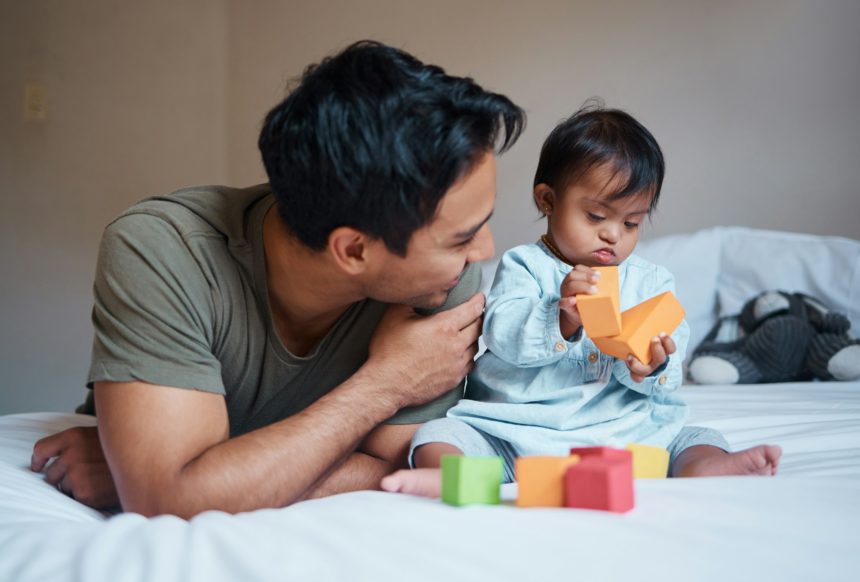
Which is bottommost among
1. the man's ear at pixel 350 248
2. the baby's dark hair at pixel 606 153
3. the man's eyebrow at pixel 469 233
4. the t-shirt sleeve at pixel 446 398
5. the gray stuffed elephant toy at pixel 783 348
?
the gray stuffed elephant toy at pixel 783 348

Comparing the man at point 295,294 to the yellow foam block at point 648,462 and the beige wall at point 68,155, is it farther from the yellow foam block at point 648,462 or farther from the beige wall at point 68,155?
the beige wall at point 68,155

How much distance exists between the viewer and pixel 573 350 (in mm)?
1438

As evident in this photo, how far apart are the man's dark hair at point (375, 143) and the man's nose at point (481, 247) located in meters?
0.12

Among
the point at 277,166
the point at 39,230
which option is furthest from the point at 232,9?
the point at 277,166

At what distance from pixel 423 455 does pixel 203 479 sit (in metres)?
0.36

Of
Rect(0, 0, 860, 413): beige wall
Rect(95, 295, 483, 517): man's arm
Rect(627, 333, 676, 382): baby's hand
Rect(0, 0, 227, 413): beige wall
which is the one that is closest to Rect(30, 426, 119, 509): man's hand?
Rect(95, 295, 483, 517): man's arm

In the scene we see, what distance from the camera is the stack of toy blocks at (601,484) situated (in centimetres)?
92

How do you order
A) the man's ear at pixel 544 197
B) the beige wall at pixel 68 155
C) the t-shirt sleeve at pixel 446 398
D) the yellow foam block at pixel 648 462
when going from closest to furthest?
1. the yellow foam block at pixel 648 462
2. the t-shirt sleeve at pixel 446 398
3. the man's ear at pixel 544 197
4. the beige wall at pixel 68 155

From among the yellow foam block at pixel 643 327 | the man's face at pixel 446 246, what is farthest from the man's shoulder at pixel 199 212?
the yellow foam block at pixel 643 327

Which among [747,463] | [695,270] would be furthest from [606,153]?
[695,270]

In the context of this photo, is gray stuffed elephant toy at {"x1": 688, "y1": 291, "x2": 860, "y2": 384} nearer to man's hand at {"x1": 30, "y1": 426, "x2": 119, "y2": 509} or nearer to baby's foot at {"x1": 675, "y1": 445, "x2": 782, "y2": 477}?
baby's foot at {"x1": 675, "y1": 445, "x2": 782, "y2": 477}

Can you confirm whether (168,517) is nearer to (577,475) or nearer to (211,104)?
(577,475)

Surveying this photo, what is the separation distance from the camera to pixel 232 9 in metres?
4.14

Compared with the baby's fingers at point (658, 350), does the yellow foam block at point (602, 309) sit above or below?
above
